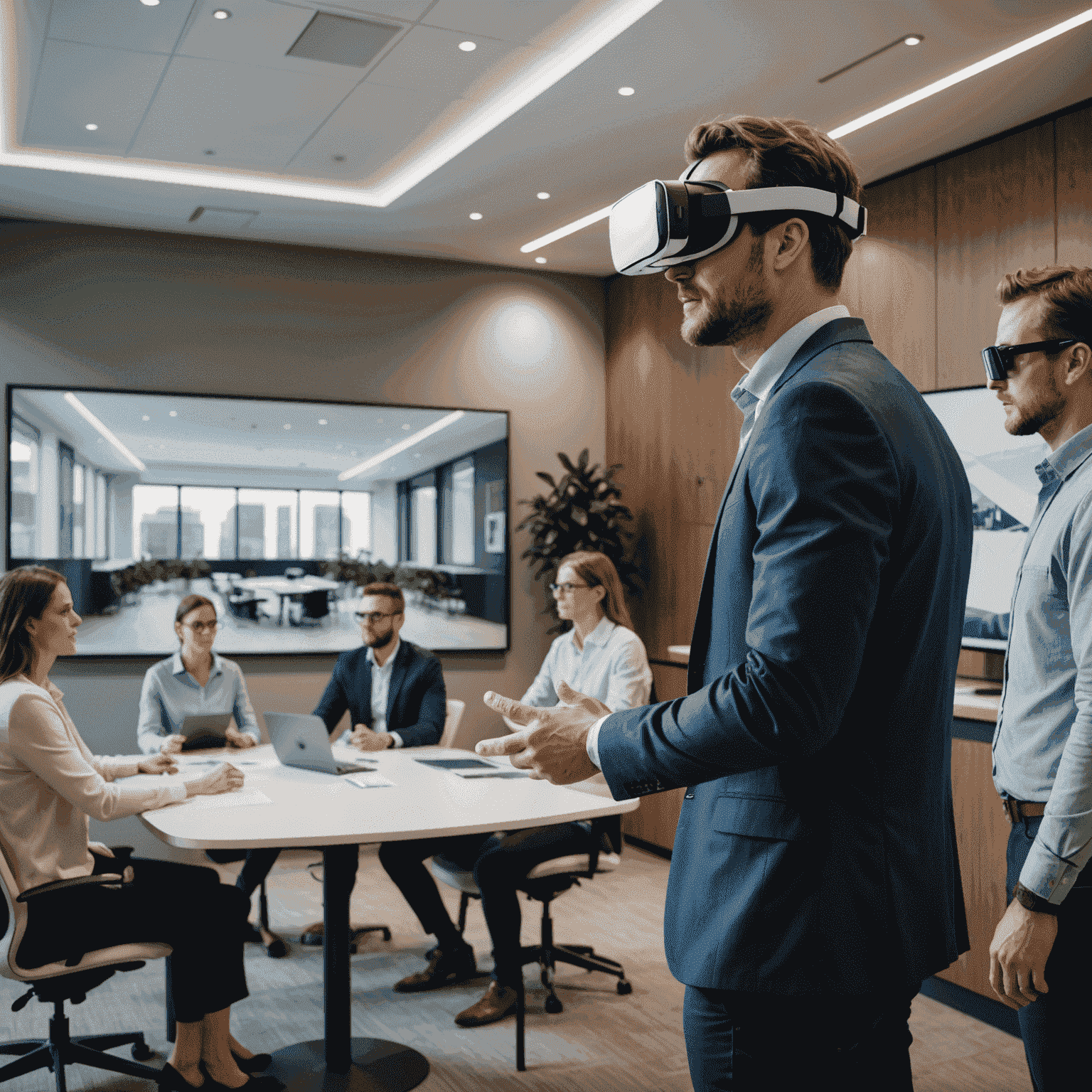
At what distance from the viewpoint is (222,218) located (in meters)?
5.33

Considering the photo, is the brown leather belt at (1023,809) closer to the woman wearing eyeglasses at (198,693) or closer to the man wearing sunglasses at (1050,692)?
the man wearing sunglasses at (1050,692)

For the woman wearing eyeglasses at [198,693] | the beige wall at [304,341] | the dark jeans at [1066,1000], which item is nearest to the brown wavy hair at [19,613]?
the woman wearing eyeglasses at [198,693]

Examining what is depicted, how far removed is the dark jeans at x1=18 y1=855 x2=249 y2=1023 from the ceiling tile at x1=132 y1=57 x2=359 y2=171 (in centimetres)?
283

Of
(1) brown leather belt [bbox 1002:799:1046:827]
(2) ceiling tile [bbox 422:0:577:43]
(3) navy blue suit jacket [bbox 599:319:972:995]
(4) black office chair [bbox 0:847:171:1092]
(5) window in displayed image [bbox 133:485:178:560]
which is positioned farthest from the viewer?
(5) window in displayed image [bbox 133:485:178:560]

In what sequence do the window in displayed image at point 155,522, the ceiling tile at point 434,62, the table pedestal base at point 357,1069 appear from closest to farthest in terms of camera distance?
the table pedestal base at point 357,1069 → the ceiling tile at point 434,62 → the window in displayed image at point 155,522

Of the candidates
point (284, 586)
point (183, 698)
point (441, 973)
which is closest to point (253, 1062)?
point (441, 973)

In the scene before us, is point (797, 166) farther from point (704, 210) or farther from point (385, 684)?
point (385, 684)

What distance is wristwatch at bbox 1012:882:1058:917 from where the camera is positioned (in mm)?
1521

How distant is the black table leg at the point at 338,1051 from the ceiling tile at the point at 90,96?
9.58 ft

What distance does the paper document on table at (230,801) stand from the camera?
2877 millimetres

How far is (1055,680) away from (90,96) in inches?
160

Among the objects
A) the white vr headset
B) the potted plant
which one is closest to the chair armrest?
the white vr headset

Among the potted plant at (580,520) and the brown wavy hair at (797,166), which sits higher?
the brown wavy hair at (797,166)

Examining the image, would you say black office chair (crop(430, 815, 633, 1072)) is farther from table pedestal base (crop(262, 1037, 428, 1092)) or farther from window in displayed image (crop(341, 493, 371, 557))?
window in displayed image (crop(341, 493, 371, 557))
